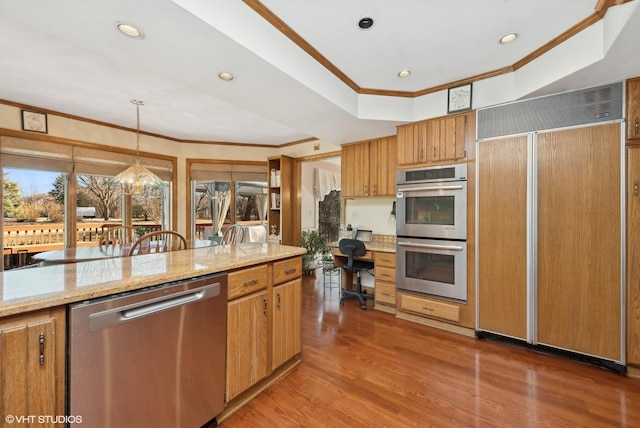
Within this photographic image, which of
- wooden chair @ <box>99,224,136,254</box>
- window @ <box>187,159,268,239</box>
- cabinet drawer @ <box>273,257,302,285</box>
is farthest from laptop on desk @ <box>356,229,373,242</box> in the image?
wooden chair @ <box>99,224,136,254</box>

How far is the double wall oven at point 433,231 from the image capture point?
2809 mm

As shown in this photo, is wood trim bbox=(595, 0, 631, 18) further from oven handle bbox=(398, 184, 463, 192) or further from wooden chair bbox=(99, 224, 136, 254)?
wooden chair bbox=(99, 224, 136, 254)

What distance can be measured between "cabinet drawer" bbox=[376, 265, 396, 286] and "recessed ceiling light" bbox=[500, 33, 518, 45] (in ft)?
7.94

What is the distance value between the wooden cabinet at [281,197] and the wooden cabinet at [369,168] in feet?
4.73

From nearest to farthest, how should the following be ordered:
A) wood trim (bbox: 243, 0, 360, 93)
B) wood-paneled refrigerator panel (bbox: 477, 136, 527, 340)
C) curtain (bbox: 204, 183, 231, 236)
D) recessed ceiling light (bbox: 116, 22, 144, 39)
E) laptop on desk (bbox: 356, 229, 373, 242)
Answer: recessed ceiling light (bbox: 116, 22, 144, 39), wood trim (bbox: 243, 0, 360, 93), wood-paneled refrigerator panel (bbox: 477, 136, 527, 340), laptop on desk (bbox: 356, 229, 373, 242), curtain (bbox: 204, 183, 231, 236)

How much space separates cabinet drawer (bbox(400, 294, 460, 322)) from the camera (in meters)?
2.83

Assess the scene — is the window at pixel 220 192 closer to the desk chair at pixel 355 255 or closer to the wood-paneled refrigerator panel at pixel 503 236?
the desk chair at pixel 355 255

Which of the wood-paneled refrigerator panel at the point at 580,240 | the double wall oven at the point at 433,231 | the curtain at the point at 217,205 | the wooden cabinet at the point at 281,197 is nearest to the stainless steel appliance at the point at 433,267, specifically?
the double wall oven at the point at 433,231

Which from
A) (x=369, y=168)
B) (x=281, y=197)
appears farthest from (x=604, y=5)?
(x=281, y=197)

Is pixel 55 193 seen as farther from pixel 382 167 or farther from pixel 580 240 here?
pixel 580 240

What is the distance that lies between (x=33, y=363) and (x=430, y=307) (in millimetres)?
3048

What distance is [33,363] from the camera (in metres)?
0.97

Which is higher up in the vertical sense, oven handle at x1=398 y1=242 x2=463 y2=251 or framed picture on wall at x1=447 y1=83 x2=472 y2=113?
framed picture on wall at x1=447 y1=83 x2=472 y2=113

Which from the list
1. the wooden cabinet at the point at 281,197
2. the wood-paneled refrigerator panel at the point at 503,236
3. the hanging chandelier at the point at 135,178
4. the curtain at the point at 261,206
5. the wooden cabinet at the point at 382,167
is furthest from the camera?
the curtain at the point at 261,206
